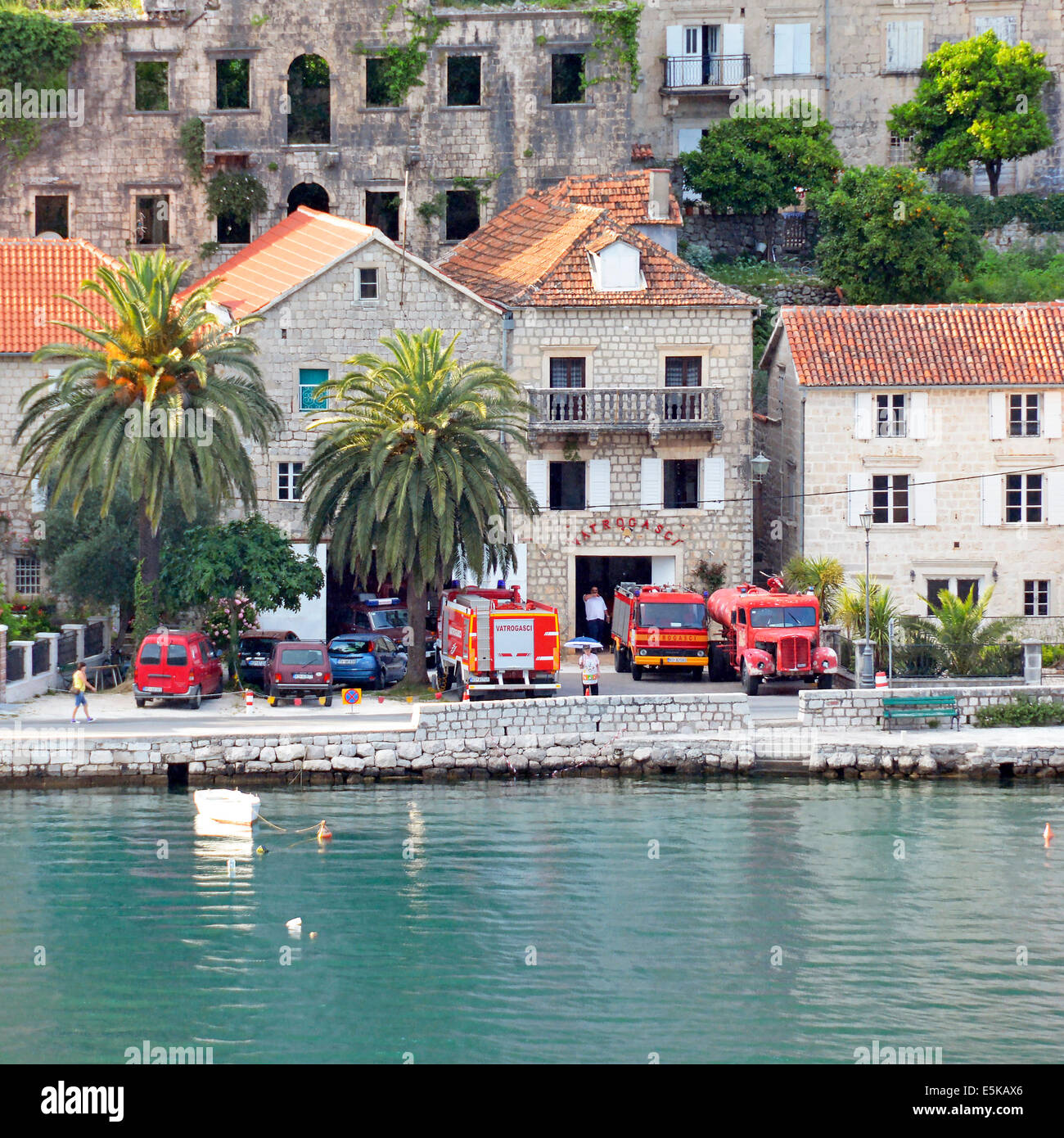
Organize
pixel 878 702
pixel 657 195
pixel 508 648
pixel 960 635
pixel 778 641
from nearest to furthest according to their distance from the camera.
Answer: pixel 878 702 < pixel 508 648 < pixel 778 641 < pixel 960 635 < pixel 657 195

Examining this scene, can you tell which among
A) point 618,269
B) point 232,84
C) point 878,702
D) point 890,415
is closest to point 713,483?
point 890,415

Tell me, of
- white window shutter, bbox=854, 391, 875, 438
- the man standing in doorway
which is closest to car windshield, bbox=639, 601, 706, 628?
the man standing in doorway

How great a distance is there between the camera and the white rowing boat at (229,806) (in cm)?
4209

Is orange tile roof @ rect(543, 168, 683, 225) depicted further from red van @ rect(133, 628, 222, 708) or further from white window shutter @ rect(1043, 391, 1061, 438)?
red van @ rect(133, 628, 222, 708)

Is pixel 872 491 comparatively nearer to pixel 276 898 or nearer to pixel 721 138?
pixel 721 138

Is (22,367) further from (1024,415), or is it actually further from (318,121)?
(1024,415)

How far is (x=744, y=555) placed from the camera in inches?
2290

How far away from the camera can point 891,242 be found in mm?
65188

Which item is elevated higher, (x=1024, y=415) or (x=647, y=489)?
(x=1024, y=415)

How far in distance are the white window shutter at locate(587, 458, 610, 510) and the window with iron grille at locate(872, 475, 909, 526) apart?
7.41m

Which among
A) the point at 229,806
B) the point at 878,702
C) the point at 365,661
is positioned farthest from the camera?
the point at 365,661

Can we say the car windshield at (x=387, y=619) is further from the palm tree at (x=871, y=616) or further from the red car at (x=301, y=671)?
the palm tree at (x=871, y=616)

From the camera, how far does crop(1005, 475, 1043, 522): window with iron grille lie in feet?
189

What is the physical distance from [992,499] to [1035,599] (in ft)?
9.98
